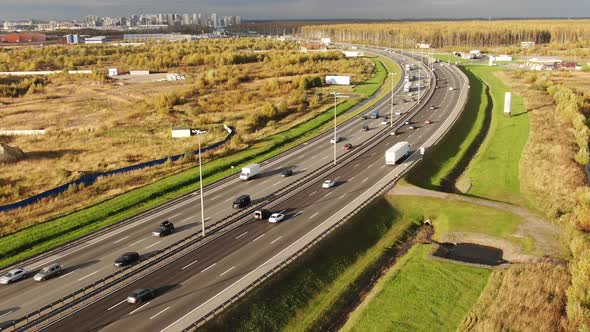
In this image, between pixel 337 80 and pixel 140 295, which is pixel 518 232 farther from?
pixel 337 80

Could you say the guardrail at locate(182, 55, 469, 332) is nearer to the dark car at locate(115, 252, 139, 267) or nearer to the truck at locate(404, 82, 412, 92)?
the dark car at locate(115, 252, 139, 267)

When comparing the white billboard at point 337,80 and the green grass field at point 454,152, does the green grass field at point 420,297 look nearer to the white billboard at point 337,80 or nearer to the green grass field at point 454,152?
the green grass field at point 454,152

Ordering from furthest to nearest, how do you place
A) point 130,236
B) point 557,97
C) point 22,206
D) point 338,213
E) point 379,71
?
1. point 379,71
2. point 557,97
3. point 22,206
4. point 338,213
5. point 130,236

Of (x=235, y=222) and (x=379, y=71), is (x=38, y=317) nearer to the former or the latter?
(x=235, y=222)

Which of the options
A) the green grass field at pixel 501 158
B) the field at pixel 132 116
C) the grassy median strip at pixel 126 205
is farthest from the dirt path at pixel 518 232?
the field at pixel 132 116

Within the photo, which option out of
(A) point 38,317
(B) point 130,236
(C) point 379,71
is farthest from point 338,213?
(C) point 379,71

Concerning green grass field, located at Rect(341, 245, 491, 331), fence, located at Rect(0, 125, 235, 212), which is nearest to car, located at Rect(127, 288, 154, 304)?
green grass field, located at Rect(341, 245, 491, 331)
